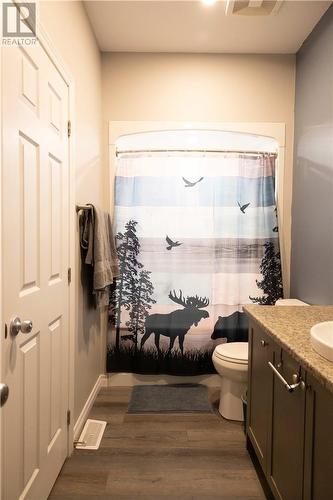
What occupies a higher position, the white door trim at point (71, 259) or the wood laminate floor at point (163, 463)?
the white door trim at point (71, 259)

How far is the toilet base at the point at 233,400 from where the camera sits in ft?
7.16

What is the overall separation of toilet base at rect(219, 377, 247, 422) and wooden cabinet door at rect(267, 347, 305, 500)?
0.75 m

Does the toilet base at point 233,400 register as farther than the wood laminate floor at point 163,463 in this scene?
Yes

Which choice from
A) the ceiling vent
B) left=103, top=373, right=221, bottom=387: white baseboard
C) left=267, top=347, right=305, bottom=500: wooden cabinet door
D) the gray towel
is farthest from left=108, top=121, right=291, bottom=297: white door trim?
left=267, top=347, right=305, bottom=500: wooden cabinet door

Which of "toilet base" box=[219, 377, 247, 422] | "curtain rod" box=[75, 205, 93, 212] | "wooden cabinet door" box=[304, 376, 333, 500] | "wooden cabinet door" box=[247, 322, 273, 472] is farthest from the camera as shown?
"toilet base" box=[219, 377, 247, 422]

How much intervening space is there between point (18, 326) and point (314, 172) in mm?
2164

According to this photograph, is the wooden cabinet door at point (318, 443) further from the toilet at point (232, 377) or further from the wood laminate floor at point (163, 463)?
the toilet at point (232, 377)

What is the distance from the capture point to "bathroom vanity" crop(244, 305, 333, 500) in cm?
97

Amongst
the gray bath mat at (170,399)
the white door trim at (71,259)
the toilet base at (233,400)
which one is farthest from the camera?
the gray bath mat at (170,399)

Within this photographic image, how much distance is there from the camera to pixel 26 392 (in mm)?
1253

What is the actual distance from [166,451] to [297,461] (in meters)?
0.98

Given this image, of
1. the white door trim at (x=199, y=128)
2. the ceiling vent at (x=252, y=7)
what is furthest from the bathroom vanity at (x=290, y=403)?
the ceiling vent at (x=252, y=7)

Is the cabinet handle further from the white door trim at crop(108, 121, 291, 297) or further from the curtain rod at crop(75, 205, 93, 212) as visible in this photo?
the white door trim at crop(108, 121, 291, 297)

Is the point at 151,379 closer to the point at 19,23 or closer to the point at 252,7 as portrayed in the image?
the point at 19,23
